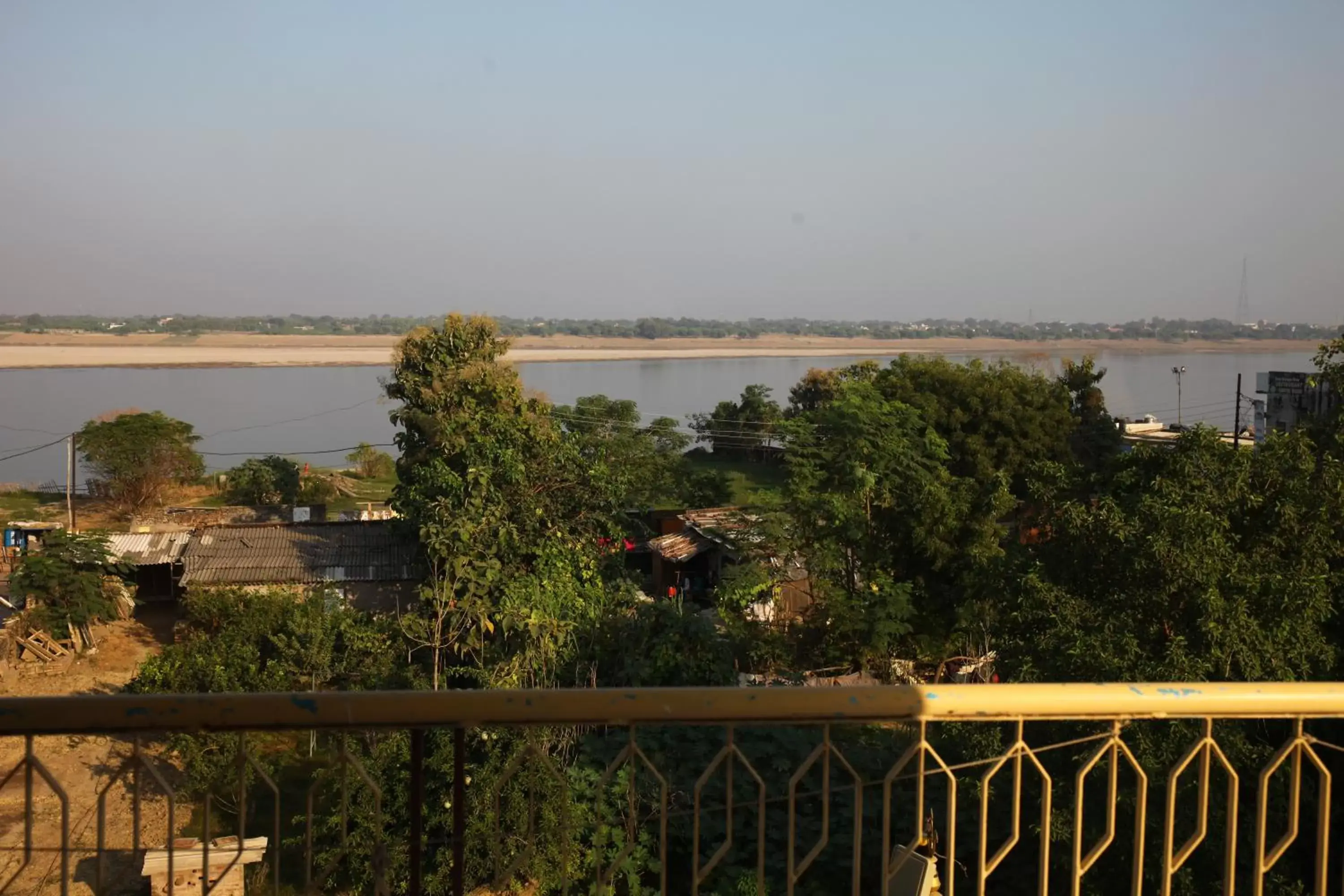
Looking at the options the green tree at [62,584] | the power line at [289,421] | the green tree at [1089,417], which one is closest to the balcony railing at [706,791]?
the green tree at [62,584]

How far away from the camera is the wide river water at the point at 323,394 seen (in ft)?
117

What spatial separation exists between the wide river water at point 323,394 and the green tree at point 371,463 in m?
2.68

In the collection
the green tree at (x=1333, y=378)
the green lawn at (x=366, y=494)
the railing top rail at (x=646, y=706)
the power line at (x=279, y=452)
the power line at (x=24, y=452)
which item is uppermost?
the green tree at (x=1333, y=378)

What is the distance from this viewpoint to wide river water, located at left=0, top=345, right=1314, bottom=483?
35.6 metres

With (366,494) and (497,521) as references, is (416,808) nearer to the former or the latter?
(497,521)

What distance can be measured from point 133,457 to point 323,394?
3432cm

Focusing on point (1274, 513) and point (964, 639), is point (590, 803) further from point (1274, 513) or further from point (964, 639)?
point (964, 639)

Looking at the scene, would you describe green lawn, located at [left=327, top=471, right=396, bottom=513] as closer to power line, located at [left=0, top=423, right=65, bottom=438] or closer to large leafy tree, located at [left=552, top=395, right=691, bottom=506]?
large leafy tree, located at [left=552, top=395, right=691, bottom=506]

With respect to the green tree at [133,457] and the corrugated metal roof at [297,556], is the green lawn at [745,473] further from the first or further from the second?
the green tree at [133,457]

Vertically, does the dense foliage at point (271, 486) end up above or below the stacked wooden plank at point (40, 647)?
above

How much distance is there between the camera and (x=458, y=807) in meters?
1.91

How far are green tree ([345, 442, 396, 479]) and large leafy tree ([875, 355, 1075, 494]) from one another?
12941 millimetres

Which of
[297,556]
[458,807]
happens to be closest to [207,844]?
[458,807]

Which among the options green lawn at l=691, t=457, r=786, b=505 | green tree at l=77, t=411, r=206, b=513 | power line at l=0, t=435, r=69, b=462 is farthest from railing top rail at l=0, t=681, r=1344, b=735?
power line at l=0, t=435, r=69, b=462
